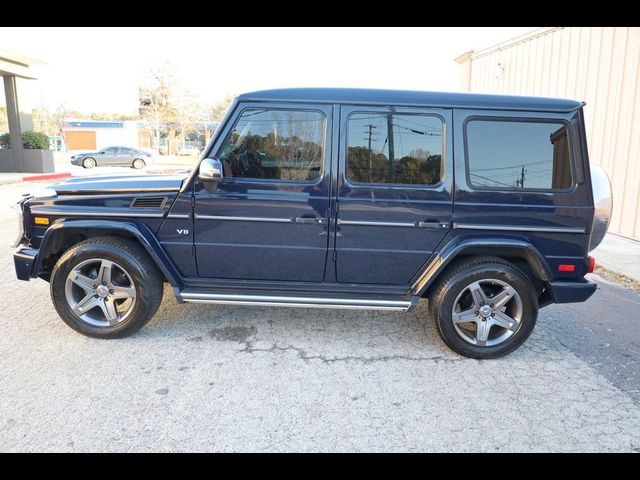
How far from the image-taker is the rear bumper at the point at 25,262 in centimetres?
364

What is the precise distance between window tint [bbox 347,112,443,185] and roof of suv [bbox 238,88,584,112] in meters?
0.11

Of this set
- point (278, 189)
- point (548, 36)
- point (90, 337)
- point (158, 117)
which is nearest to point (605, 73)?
point (548, 36)

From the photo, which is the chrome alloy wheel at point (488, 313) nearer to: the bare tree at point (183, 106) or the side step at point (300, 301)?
the side step at point (300, 301)

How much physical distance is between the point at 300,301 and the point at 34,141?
20248mm

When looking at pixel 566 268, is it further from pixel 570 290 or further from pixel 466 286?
pixel 466 286

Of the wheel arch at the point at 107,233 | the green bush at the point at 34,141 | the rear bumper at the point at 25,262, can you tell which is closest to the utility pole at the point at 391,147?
the wheel arch at the point at 107,233

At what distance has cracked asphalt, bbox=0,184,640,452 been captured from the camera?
102 inches

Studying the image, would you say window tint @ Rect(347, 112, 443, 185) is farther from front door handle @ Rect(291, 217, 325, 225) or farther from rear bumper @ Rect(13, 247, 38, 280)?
rear bumper @ Rect(13, 247, 38, 280)

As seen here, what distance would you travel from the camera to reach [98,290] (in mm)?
3662

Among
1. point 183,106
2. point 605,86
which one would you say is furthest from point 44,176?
point 183,106

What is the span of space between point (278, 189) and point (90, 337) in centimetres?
204

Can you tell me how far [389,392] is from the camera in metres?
3.09

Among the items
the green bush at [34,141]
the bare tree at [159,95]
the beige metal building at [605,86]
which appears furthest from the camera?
the bare tree at [159,95]

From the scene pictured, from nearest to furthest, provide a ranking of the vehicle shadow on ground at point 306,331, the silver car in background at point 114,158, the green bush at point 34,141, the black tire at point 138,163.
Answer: the vehicle shadow on ground at point 306,331, the green bush at point 34,141, the silver car in background at point 114,158, the black tire at point 138,163
